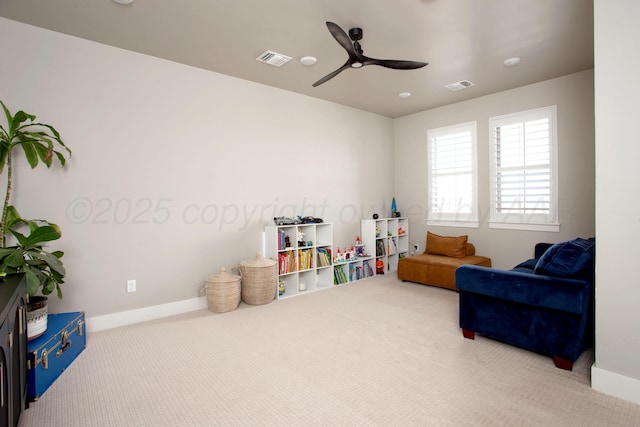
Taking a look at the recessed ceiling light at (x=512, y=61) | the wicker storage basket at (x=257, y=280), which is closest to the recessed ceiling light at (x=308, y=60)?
the recessed ceiling light at (x=512, y=61)

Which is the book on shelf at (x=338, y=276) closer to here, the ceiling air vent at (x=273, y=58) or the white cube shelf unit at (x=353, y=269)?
the white cube shelf unit at (x=353, y=269)

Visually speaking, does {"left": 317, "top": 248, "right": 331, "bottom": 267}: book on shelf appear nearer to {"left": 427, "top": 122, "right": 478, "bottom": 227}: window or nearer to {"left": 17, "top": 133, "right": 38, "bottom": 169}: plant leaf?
{"left": 427, "top": 122, "right": 478, "bottom": 227}: window

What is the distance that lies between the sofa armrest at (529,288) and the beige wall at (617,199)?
175 mm

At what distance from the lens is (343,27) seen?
9.78ft

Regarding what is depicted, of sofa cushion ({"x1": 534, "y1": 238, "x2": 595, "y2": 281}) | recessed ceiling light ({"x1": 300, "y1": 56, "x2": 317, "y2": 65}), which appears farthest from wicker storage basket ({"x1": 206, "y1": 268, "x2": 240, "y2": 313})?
sofa cushion ({"x1": 534, "y1": 238, "x2": 595, "y2": 281})

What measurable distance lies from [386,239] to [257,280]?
257cm

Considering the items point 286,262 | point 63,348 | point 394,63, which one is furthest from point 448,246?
point 63,348

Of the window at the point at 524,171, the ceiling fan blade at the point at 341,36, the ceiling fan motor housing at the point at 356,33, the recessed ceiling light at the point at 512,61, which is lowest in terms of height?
the window at the point at 524,171

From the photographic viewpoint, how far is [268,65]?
3.77 meters

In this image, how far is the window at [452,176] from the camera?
516 centimetres

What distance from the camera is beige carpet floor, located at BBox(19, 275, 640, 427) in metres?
1.88

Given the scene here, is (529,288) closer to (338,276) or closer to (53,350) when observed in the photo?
(338,276)

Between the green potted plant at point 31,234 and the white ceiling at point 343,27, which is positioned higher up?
the white ceiling at point 343,27

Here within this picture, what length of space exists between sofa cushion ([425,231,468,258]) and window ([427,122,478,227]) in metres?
0.50
